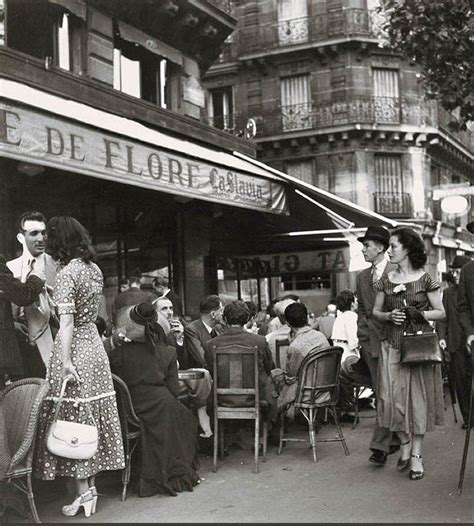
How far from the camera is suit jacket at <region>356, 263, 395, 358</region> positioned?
641 cm

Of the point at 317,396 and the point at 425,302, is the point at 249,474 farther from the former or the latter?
the point at 425,302

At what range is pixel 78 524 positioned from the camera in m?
4.62

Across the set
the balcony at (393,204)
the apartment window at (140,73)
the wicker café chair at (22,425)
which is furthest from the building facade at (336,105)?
the wicker café chair at (22,425)

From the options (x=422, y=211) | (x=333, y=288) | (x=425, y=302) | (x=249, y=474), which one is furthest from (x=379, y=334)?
(x=422, y=211)

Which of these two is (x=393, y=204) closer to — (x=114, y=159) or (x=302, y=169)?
(x=302, y=169)

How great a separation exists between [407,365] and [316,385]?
120 centimetres

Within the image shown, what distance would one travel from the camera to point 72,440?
179 inches

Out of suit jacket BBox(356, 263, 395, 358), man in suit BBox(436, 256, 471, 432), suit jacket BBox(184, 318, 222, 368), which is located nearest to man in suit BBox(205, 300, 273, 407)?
suit jacket BBox(184, 318, 222, 368)

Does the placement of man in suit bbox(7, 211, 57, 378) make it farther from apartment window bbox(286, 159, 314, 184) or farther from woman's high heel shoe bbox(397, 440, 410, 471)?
apartment window bbox(286, 159, 314, 184)

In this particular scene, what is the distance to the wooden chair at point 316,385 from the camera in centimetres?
655

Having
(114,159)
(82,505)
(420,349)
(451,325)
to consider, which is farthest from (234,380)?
(451,325)

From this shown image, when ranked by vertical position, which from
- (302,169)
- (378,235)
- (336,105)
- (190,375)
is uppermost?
(336,105)

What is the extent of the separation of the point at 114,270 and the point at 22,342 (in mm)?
4659

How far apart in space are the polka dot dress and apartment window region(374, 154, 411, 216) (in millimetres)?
23425
